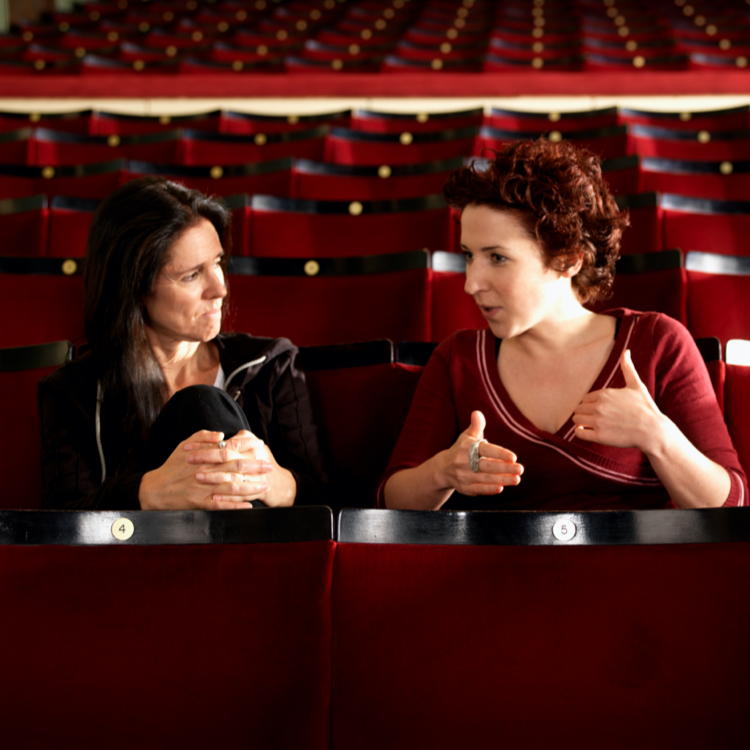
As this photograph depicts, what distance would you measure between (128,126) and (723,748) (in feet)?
3.12

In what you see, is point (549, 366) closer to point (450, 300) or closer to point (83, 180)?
point (450, 300)

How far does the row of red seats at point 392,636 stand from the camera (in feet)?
0.62

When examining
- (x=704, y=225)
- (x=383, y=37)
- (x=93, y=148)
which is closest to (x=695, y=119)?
(x=704, y=225)

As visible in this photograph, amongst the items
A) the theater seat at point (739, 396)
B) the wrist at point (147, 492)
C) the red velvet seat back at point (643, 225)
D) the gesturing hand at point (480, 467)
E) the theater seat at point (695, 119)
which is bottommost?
the wrist at point (147, 492)

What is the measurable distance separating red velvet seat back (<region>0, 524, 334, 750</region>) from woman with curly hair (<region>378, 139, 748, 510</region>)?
0.36 ft

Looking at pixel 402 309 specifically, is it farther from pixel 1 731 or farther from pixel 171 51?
pixel 171 51

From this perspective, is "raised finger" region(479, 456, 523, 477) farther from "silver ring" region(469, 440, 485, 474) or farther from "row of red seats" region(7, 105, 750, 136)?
"row of red seats" region(7, 105, 750, 136)

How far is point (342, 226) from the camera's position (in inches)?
22.1

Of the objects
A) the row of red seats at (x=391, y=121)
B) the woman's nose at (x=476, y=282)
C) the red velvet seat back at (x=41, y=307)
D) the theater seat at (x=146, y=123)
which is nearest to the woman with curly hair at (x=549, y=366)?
the woman's nose at (x=476, y=282)

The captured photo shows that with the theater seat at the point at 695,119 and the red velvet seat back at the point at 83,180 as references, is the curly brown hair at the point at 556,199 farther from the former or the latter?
the theater seat at the point at 695,119

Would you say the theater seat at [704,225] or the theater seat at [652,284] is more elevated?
the theater seat at [704,225]

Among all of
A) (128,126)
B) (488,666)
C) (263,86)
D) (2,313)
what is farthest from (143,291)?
(263,86)

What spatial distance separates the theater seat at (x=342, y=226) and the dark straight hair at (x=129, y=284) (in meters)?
0.19

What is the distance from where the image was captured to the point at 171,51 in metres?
1.32
